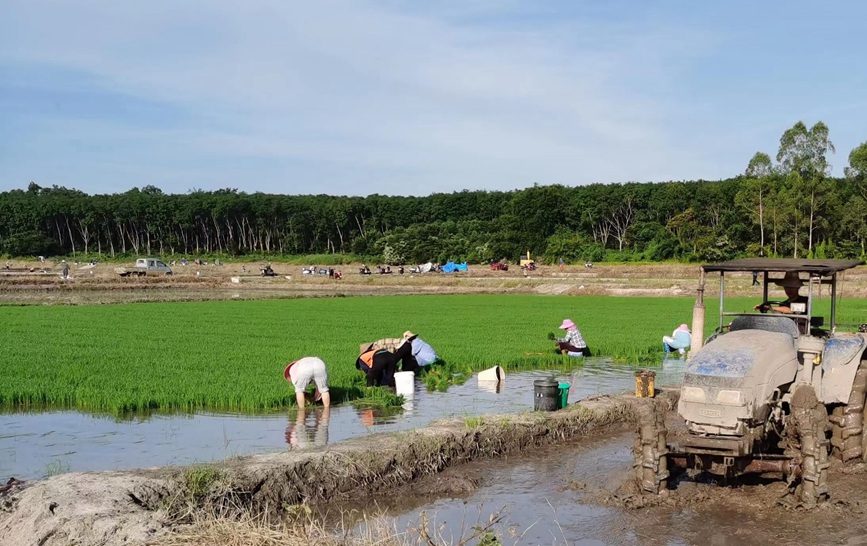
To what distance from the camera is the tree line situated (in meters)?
56.9

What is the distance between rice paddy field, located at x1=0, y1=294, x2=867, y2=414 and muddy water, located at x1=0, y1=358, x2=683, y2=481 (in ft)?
2.32

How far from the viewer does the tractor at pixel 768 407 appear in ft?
21.7

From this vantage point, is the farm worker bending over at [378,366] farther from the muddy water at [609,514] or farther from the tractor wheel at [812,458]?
the tractor wheel at [812,458]

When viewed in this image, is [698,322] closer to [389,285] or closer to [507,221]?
[389,285]

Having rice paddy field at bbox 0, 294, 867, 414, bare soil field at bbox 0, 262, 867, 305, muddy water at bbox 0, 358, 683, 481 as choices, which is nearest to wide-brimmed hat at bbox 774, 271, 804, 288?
muddy water at bbox 0, 358, 683, 481

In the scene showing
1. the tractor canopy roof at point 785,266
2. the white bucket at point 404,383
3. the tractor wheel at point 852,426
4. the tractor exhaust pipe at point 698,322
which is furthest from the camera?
the white bucket at point 404,383

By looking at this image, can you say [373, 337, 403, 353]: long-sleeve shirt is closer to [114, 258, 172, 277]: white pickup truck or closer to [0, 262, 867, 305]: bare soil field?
[0, 262, 867, 305]: bare soil field

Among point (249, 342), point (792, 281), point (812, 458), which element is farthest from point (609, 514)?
point (249, 342)

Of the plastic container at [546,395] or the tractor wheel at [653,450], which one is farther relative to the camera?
the plastic container at [546,395]

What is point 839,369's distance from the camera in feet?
25.9

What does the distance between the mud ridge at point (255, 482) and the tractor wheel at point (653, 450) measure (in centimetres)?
213

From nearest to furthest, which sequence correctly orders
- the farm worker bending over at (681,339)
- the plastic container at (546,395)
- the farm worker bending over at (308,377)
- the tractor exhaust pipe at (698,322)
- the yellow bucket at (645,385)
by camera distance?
the tractor exhaust pipe at (698,322)
the plastic container at (546,395)
the farm worker bending over at (308,377)
the yellow bucket at (645,385)
the farm worker bending over at (681,339)

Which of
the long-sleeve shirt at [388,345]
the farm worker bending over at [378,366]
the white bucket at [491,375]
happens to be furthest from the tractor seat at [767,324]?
the long-sleeve shirt at [388,345]

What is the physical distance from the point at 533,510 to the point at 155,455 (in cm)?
396
